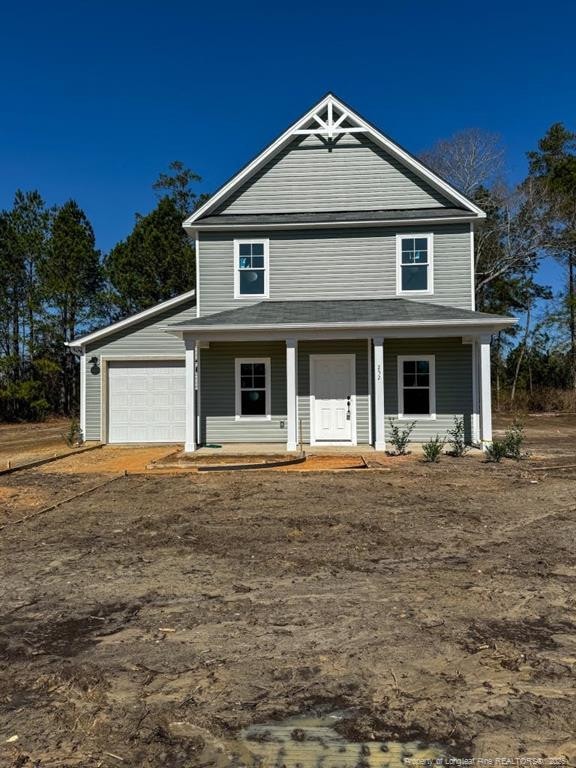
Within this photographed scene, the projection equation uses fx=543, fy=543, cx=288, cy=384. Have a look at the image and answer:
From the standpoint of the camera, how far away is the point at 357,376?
1416 cm

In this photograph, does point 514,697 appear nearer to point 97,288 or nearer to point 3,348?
point 97,288

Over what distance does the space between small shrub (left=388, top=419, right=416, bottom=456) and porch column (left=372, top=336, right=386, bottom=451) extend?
0.30 m

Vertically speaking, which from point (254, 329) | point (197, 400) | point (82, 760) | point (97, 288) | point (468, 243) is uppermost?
point (97, 288)

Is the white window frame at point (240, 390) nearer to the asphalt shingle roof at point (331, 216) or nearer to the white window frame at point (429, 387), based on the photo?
the white window frame at point (429, 387)

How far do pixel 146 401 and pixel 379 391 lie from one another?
685 cm

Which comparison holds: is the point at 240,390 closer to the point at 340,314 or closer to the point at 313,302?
the point at 313,302

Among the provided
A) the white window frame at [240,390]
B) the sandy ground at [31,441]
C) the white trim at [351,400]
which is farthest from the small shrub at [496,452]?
the sandy ground at [31,441]

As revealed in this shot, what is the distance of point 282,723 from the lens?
2656 mm

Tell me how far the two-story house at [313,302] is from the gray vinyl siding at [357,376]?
0.12 ft

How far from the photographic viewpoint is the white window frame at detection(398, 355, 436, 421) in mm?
14070

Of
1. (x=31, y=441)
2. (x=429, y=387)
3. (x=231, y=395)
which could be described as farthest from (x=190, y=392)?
(x=31, y=441)

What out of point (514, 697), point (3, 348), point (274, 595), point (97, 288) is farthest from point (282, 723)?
point (3, 348)

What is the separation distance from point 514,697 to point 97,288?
1159 inches

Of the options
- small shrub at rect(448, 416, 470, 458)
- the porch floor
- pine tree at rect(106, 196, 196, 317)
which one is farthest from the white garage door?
pine tree at rect(106, 196, 196, 317)
